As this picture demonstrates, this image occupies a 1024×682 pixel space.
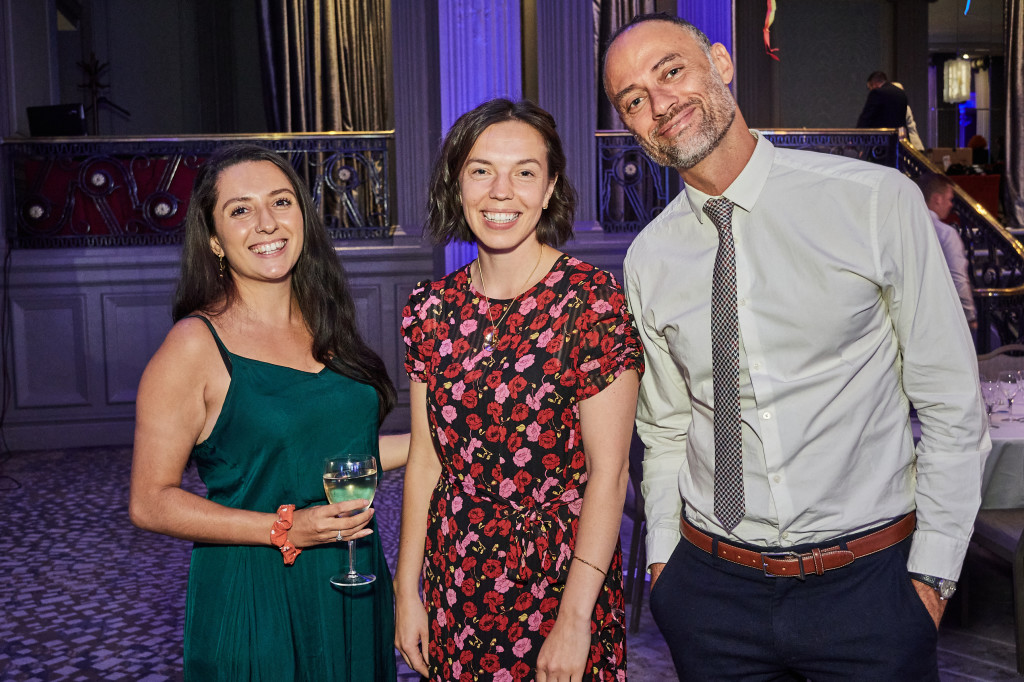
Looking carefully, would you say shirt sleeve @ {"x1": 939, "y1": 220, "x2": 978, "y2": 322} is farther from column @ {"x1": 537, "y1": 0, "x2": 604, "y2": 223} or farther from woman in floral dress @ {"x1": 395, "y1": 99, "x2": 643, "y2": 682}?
woman in floral dress @ {"x1": 395, "y1": 99, "x2": 643, "y2": 682}

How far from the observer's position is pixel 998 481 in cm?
333

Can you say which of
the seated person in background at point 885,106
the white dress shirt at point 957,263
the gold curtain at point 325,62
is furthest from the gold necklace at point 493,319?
the seated person in background at point 885,106

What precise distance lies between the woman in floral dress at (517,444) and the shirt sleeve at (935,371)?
0.48 metres

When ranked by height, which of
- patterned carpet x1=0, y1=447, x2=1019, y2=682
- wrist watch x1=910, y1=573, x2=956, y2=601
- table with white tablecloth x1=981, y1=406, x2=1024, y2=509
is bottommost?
patterned carpet x1=0, y1=447, x2=1019, y2=682

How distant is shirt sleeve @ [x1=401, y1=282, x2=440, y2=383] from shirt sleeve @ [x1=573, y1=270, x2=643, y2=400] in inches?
12.6

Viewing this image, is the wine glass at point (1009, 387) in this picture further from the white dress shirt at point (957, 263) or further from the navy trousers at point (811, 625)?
the navy trousers at point (811, 625)

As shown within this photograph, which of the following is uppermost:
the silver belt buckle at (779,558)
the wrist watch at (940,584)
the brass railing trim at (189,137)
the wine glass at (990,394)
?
the brass railing trim at (189,137)

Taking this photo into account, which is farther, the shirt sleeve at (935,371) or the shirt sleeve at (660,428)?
the shirt sleeve at (660,428)

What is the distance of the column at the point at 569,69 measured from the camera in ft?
22.0

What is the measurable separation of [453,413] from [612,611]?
469 millimetres

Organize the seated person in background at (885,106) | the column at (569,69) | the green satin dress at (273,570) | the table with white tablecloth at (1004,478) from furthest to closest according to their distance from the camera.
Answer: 1. the seated person in background at (885,106)
2. the column at (569,69)
3. the table with white tablecloth at (1004,478)
4. the green satin dress at (273,570)

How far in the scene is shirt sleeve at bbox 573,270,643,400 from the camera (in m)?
1.70

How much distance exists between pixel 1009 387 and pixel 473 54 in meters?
3.18

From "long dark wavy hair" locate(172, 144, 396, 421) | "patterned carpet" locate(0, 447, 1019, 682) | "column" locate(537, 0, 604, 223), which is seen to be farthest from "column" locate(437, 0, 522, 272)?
"long dark wavy hair" locate(172, 144, 396, 421)
